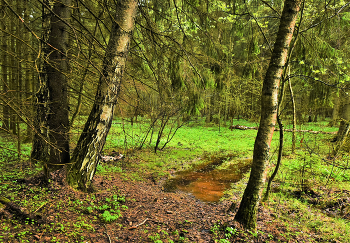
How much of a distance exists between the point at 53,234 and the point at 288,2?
15.8ft

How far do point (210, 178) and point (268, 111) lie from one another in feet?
14.4

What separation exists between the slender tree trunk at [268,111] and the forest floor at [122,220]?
38 cm

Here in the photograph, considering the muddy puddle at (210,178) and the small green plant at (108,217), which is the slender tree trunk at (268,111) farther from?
the small green plant at (108,217)

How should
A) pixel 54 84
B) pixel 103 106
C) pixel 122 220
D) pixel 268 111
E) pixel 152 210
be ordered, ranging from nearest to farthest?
1. pixel 268 111
2. pixel 122 220
3. pixel 103 106
4. pixel 54 84
5. pixel 152 210

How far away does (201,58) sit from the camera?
518 cm

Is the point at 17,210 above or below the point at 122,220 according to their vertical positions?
above

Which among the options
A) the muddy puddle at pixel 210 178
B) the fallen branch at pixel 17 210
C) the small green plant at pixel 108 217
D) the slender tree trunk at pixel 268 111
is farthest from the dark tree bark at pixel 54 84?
the slender tree trunk at pixel 268 111

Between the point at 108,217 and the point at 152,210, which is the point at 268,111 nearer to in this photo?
the point at 152,210

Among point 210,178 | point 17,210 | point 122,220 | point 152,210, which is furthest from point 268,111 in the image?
point 210,178

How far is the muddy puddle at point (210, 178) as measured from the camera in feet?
19.0

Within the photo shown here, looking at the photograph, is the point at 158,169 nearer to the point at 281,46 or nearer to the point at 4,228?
the point at 4,228

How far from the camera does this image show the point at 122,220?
3447 millimetres

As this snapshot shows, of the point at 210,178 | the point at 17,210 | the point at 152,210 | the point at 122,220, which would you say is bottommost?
the point at 210,178

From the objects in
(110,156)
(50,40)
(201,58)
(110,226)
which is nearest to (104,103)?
(50,40)
